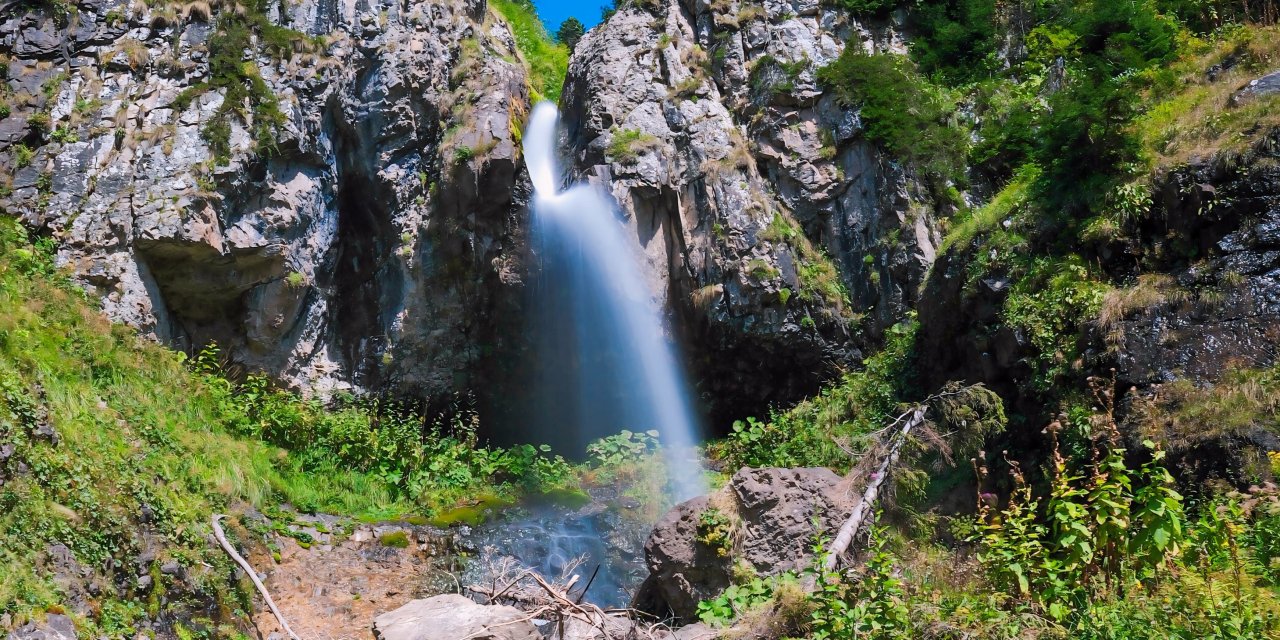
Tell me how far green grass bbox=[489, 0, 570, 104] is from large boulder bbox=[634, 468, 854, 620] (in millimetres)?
16274

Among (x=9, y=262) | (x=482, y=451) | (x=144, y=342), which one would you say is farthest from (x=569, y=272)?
(x=9, y=262)

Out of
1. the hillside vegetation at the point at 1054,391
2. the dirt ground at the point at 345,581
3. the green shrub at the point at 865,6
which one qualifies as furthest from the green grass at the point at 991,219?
the dirt ground at the point at 345,581

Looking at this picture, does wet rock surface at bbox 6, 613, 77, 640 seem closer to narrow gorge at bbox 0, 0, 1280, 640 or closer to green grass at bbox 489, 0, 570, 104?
narrow gorge at bbox 0, 0, 1280, 640

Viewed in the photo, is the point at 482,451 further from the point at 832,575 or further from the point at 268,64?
the point at 832,575

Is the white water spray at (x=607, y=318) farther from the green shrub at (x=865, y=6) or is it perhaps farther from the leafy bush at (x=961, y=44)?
the leafy bush at (x=961, y=44)

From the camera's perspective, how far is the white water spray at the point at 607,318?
47.4ft

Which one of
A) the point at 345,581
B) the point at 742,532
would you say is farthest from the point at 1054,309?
the point at 345,581

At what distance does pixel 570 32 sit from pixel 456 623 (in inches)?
1042

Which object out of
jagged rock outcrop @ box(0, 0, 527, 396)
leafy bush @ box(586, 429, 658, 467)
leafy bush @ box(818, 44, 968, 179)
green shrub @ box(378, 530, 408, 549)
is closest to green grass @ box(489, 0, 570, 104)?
jagged rock outcrop @ box(0, 0, 527, 396)

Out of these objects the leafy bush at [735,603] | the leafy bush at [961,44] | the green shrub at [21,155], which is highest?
the green shrub at [21,155]

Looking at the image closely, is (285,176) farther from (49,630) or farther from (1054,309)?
(1054,309)

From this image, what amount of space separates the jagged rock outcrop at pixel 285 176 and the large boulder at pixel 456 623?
7227mm

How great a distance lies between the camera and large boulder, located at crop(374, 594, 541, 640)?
6.05 meters

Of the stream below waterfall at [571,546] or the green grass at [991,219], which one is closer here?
the stream below waterfall at [571,546]
